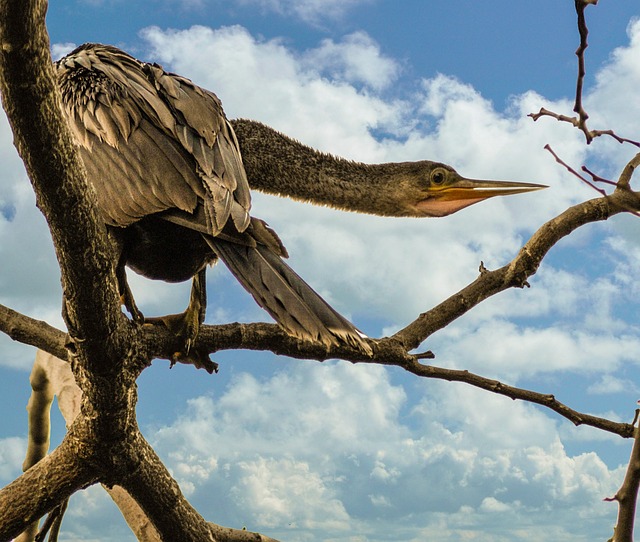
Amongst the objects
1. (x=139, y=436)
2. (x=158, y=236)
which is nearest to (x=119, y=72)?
(x=158, y=236)

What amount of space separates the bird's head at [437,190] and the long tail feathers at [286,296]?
2.38 meters

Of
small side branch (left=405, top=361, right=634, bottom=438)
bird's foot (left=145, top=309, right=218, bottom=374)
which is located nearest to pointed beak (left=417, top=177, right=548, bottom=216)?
small side branch (left=405, top=361, right=634, bottom=438)

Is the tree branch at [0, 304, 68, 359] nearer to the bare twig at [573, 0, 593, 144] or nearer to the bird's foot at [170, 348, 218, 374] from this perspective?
the bird's foot at [170, 348, 218, 374]

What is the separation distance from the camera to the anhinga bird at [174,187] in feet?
8.12

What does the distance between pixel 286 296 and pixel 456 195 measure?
2646 millimetres

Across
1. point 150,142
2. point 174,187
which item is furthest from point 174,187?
point 150,142

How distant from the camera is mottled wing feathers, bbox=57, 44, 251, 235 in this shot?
8.70 feet

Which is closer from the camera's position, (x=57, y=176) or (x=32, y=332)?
(x=57, y=176)

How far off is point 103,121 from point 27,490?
1530mm

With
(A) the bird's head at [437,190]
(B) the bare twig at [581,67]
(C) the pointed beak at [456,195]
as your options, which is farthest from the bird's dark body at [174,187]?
(C) the pointed beak at [456,195]

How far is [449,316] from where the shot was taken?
13.1 feet

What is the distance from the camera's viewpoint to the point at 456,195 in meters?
4.82

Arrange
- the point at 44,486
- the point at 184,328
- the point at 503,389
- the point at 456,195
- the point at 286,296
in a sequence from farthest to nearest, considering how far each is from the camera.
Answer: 1. the point at 456,195
2. the point at 503,389
3. the point at 184,328
4. the point at 44,486
5. the point at 286,296

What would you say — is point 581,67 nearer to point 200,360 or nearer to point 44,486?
point 200,360
